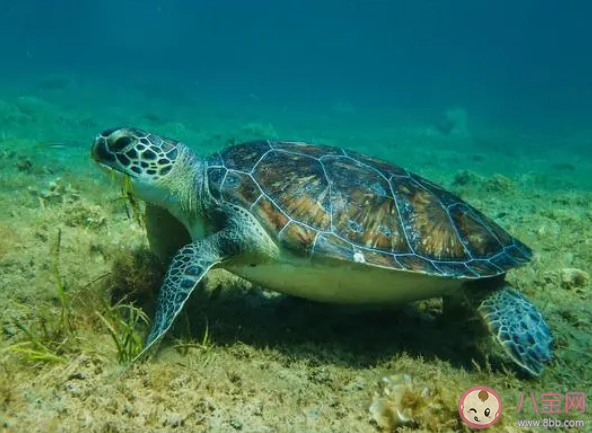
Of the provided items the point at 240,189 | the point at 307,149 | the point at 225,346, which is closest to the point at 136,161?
the point at 240,189

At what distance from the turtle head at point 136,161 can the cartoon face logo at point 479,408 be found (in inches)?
112

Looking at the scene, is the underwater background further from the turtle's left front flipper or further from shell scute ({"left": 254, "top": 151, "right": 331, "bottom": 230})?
shell scute ({"left": 254, "top": 151, "right": 331, "bottom": 230})

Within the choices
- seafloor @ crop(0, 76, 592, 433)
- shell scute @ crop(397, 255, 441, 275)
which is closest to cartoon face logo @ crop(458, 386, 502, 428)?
seafloor @ crop(0, 76, 592, 433)

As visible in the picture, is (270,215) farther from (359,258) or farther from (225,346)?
(225,346)

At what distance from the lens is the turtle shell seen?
10.3 ft

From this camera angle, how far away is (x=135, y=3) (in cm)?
12494

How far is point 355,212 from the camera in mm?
3338

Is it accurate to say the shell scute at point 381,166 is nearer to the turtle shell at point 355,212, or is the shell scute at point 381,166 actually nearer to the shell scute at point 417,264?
the turtle shell at point 355,212

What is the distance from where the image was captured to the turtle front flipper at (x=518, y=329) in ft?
9.86

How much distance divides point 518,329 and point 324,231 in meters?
1.75

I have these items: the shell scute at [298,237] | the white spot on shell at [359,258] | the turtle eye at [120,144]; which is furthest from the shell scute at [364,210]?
the turtle eye at [120,144]

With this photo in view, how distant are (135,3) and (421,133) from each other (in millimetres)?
128693

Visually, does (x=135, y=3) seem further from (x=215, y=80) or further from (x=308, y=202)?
(x=308, y=202)

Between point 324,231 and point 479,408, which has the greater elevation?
point 324,231
